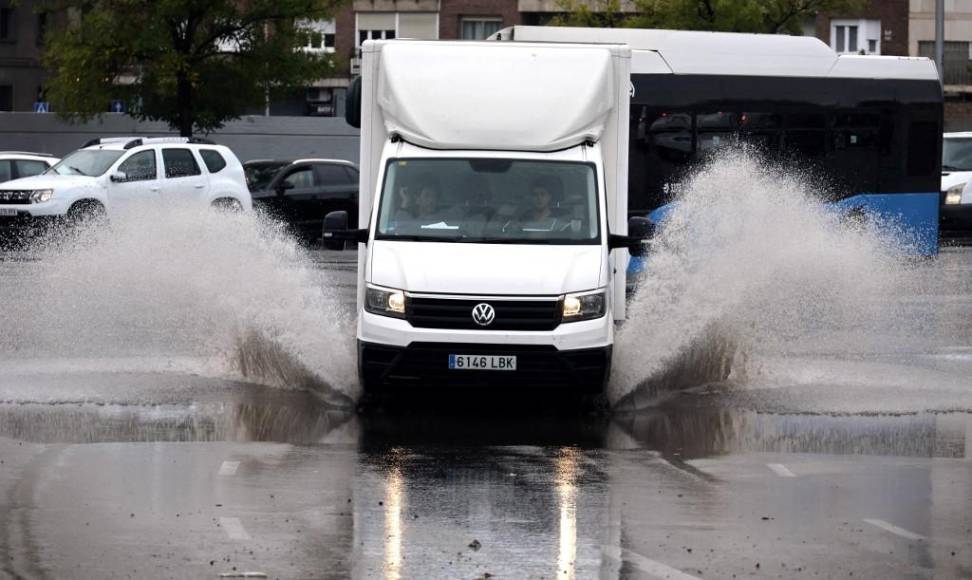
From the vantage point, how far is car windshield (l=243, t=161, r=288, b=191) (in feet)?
119

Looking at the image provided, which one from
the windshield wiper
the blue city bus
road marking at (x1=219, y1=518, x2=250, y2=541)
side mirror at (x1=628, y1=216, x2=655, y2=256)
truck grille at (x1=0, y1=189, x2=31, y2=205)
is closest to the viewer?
road marking at (x1=219, y1=518, x2=250, y2=541)

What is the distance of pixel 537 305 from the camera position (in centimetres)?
1230

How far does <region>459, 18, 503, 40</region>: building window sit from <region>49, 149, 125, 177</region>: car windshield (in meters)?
35.8

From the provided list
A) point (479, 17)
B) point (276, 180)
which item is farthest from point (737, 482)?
point (479, 17)

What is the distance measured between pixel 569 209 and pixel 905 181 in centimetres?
1530

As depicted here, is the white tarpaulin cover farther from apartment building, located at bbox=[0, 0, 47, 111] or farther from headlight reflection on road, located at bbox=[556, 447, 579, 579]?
apartment building, located at bbox=[0, 0, 47, 111]

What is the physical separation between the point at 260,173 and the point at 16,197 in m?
7.03

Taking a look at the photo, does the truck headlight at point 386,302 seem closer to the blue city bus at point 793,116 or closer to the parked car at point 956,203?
the blue city bus at point 793,116

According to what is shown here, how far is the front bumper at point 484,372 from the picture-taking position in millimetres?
12242

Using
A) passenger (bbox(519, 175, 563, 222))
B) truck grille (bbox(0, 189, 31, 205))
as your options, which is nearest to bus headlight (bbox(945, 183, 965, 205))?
truck grille (bbox(0, 189, 31, 205))

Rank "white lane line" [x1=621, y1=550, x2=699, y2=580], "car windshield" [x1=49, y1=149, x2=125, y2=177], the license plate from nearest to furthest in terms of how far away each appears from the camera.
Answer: "white lane line" [x1=621, y1=550, x2=699, y2=580] < the license plate < "car windshield" [x1=49, y1=149, x2=125, y2=177]

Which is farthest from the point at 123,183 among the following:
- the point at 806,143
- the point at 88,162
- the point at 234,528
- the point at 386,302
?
the point at 234,528

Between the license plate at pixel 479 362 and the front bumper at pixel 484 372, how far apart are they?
23 mm

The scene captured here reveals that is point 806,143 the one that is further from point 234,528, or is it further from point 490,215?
point 234,528
